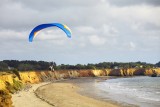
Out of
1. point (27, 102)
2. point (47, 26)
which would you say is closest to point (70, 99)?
point (27, 102)

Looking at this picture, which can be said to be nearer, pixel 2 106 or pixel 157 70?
pixel 2 106

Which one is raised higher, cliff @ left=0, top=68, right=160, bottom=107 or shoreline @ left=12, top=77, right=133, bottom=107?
cliff @ left=0, top=68, right=160, bottom=107

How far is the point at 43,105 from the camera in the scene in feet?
112

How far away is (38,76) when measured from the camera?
368 feet

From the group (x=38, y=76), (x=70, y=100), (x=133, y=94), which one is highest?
(x=38, y=76)

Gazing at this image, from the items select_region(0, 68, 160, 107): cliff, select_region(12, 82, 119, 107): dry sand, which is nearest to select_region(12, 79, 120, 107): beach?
A: select_region(12, 82, 119, 107): dry sand

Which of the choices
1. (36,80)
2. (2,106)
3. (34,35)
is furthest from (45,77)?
(2,106)

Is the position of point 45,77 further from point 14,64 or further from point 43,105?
point 43,105

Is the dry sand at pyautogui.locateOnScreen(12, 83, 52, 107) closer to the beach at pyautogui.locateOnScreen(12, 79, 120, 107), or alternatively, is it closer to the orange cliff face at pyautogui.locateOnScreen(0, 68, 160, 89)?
the beach at pyautogui.locateOnScreen(12, 79, 120, 107)

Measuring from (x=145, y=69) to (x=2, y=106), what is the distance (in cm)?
17271

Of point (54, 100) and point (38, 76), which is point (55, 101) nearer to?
point (54, 100)

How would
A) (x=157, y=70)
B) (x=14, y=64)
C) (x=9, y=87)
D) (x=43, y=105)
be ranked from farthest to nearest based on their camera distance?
(x=157, y=70) → (x=14, y=64) → (x=9, y=87) → (x=43, y=105)

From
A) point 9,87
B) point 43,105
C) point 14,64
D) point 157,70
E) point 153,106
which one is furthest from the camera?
point 157,70

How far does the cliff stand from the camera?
150 ft
